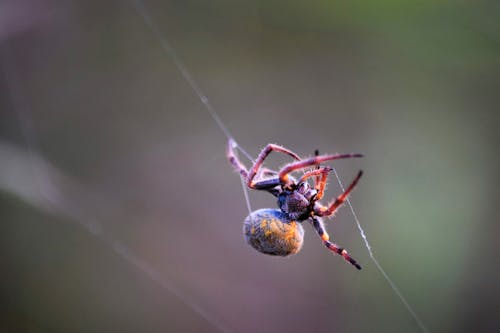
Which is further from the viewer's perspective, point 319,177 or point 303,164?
point 319,177

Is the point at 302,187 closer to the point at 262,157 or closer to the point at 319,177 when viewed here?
the point at 319,177

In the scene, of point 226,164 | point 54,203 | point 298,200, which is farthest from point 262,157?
point 226,164

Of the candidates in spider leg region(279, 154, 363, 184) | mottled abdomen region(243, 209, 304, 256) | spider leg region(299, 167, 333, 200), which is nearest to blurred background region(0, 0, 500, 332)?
spider leg region(299, 167, 333, 200)

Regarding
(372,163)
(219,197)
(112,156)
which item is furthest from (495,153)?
(112,156)

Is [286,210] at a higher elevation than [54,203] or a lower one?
lower

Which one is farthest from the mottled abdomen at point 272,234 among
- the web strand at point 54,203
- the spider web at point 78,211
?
the web strand at point 54,203

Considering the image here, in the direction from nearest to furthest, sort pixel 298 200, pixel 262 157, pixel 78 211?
pixel 262 157, pixel 298 200, pixel 78 211

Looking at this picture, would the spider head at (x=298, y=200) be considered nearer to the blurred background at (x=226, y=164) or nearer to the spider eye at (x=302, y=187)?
the spider eye at (x=302, y=187)
